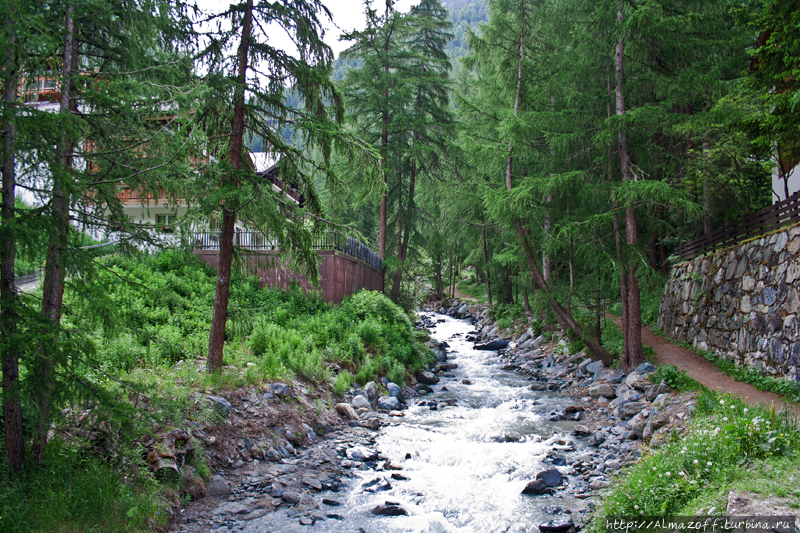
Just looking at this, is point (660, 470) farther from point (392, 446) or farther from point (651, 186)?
point (651, 186)

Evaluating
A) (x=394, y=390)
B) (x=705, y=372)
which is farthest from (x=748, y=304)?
(x=394, y=390)

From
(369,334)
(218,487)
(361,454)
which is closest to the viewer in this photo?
(218,487)

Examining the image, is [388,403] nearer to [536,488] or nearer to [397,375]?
[397,375]

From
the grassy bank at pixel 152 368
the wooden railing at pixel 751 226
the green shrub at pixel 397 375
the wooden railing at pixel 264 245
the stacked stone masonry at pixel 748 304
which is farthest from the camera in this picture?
the wooden railing at pixel 264 245

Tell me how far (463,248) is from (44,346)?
Answer: 94.8ft

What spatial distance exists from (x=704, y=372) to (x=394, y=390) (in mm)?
7855

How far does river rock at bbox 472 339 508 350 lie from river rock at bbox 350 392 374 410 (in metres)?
11.8

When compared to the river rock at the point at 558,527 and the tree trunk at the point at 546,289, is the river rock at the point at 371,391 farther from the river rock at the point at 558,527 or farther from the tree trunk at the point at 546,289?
the river rock at the point at 558,527

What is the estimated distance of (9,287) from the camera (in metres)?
4.65

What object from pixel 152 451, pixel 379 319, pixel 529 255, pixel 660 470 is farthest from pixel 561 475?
pixel 379 319

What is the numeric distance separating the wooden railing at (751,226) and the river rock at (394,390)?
32.3ft

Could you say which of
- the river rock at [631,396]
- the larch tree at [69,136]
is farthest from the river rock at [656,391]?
the larch tree at [69,136]

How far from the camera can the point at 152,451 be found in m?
6.20

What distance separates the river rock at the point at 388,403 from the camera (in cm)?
1185
